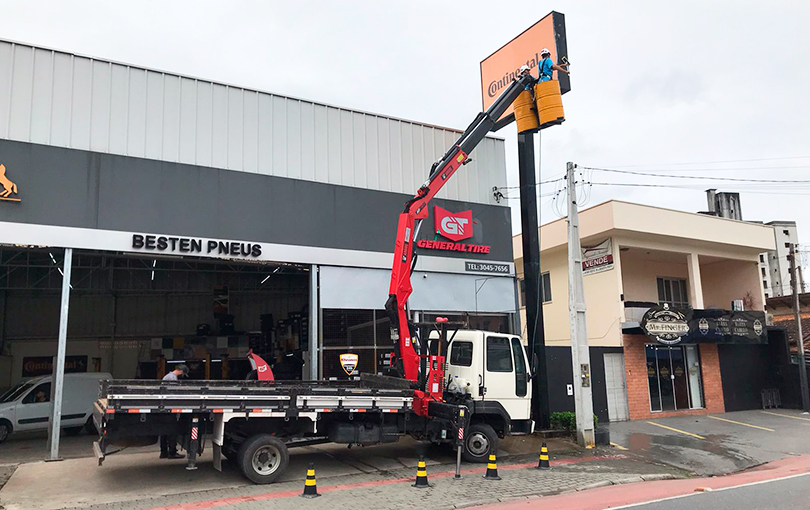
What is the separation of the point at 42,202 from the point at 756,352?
26.1 meters

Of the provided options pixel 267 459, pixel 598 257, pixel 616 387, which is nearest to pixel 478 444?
pixel 267 459

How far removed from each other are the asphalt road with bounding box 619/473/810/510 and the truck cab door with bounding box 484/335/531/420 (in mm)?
3671

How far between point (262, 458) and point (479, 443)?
14.8 ft

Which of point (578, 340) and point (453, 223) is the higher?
point (453, 223)

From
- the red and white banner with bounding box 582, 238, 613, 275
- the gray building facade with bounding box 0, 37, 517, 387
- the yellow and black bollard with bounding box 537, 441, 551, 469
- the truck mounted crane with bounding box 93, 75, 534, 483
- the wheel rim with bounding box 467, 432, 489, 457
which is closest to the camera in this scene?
the truck mounted crane with bounding box 93, 75, 534, 483

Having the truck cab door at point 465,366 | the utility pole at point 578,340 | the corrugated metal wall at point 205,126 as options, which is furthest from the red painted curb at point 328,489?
the corrugated metal wall at point 205,126

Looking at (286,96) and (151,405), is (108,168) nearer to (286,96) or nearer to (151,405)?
(286,96)

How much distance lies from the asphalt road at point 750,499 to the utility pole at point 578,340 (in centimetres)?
418

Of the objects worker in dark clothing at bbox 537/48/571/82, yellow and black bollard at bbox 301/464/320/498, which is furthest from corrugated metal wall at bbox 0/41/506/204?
yellow and black bollard at bbox 301/464/320/498

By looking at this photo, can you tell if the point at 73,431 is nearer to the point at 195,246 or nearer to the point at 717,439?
the point at 195,246

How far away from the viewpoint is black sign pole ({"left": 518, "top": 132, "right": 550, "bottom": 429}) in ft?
53.5

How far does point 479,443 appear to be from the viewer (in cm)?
1227

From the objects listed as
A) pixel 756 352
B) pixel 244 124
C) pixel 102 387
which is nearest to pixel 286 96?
pixel 244 124

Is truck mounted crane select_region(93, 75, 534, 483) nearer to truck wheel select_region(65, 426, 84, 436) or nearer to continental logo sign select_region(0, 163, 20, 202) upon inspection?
continental logo sign select_region(0, 163, 20, 202)
